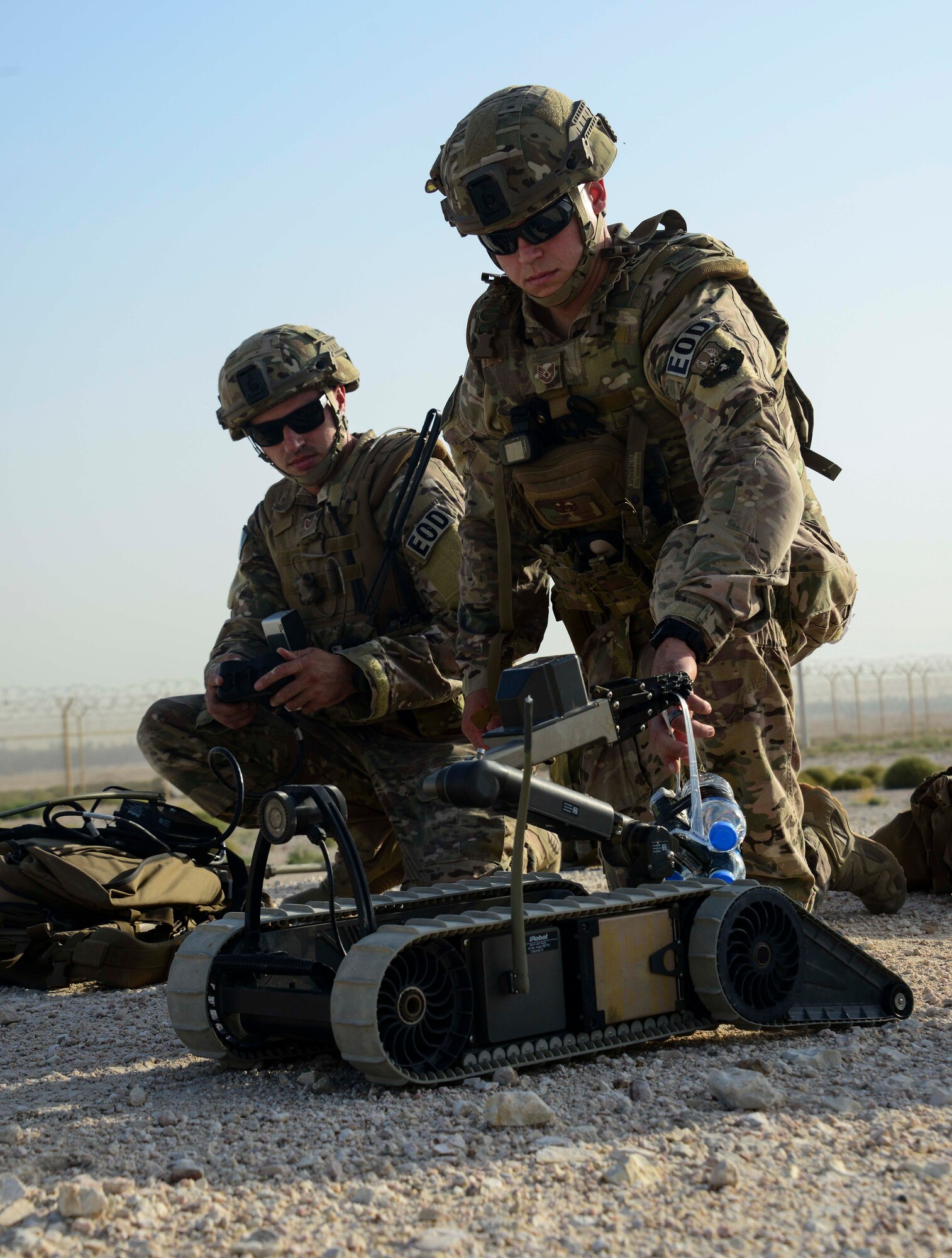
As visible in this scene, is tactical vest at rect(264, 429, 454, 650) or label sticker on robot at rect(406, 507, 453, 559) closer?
label sticker on robot at rect(406, 507, 453, 559)

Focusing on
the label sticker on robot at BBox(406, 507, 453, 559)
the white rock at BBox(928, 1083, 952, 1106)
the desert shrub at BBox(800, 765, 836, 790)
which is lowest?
the desert shrub at BBox(800, 765, 836, 790)

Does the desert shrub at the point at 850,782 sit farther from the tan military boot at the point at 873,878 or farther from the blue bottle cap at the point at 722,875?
the blue bottle cap at the point at 722,875

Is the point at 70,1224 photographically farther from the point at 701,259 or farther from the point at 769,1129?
the point at 701,259

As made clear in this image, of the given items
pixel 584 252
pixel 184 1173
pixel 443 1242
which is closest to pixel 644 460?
pixel 584 252

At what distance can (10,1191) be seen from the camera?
216 cm

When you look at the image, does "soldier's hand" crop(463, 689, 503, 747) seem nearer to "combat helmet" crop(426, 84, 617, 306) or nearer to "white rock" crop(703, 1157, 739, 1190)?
"combat helmet" crop(426, 84, 617, 306)

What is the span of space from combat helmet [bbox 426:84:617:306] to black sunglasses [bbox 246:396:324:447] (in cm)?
168

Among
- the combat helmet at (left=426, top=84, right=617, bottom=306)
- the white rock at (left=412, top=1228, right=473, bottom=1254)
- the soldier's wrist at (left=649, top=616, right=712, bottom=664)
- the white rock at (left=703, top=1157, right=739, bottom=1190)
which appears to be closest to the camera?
the white rock at (left=412, top=1228, right=473, bottom=1254)

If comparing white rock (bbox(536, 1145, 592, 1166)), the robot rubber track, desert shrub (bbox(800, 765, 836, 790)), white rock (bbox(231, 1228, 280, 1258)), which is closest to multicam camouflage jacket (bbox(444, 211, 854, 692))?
the robot rubber track

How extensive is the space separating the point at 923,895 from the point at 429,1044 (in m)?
3.91

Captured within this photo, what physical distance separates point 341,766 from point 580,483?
206cm

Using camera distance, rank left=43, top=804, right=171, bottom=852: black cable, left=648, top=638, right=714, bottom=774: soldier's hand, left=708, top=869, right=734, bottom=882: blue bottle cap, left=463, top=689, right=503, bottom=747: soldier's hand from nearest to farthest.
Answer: left=708, top=869, right=734, bottom=882: blue bottle cap < left=648, top=638, right=714, bottom=774: soldier's hand < left=463, top=689, right=503, bottom=747: soldier's hand < left=43, top=804, right=171, bottom=852: black cable

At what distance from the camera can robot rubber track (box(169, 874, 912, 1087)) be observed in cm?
267

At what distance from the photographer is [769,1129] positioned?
91.2 inches
